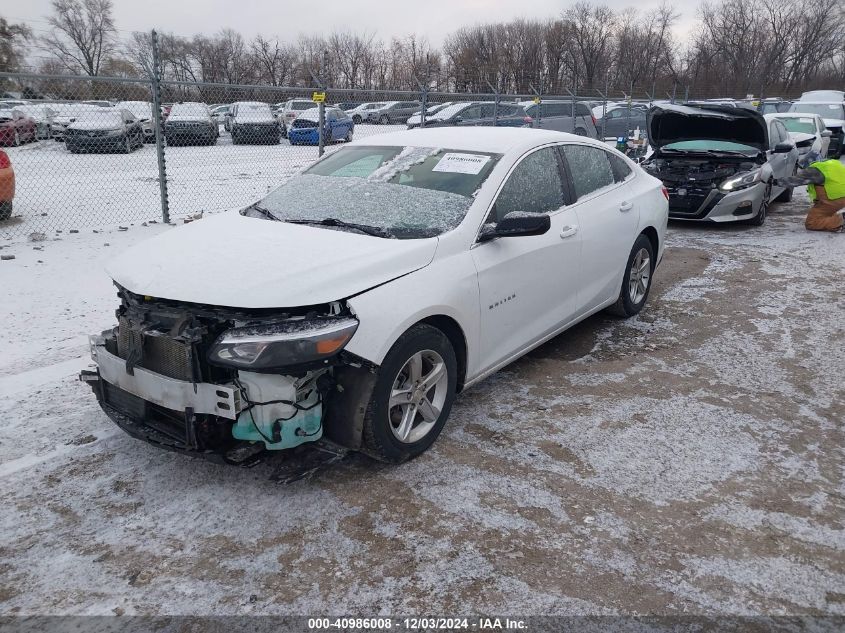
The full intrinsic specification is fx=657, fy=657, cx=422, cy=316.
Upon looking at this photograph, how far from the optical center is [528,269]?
4.08 metres

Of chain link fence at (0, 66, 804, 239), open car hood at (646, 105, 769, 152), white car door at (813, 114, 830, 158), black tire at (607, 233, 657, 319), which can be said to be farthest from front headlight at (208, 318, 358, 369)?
white car door at (813, 114, 830, 158)

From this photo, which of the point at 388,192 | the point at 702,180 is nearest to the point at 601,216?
the point at 388,192

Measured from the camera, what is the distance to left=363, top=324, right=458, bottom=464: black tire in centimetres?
315

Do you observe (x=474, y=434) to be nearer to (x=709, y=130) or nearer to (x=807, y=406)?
(x=807, y=406)

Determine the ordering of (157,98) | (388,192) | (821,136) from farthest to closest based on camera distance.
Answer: (821,136) → (157,98) → (388,192)

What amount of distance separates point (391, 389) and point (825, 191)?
29.8 ft

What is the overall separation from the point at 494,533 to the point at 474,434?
37.4 inches

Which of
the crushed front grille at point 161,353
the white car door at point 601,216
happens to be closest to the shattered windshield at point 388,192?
the white car door at point 601,216

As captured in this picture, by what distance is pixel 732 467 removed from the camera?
3.52 m

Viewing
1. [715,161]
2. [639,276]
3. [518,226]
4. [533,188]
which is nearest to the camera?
[518,226]

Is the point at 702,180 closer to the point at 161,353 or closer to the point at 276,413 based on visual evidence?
the point at 276,413

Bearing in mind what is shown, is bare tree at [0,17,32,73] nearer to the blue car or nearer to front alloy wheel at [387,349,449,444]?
the blue car

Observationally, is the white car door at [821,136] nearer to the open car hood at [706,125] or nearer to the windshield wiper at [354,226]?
the open car hood at [706,125]

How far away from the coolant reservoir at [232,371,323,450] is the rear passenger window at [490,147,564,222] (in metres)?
1.61
